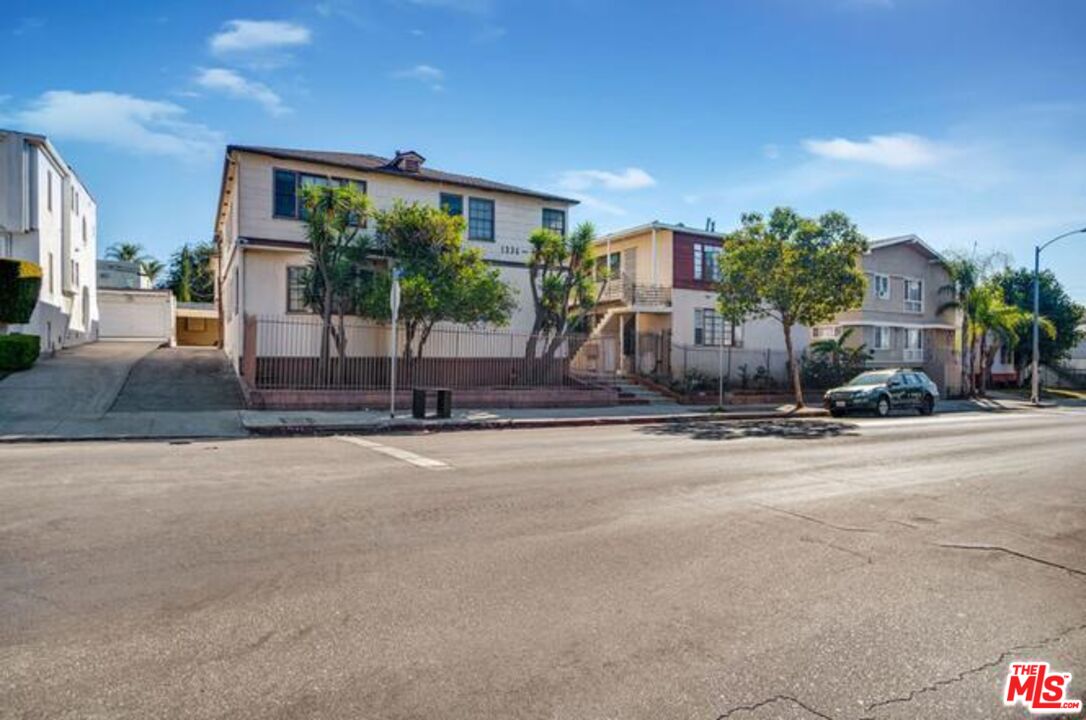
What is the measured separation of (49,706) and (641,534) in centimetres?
456

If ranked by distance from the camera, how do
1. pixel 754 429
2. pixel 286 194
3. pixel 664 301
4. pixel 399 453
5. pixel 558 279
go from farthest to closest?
pixel 664 301 → pixel 558 279 → pixel 286 194 → pixel 754 429 → pixel 399 453

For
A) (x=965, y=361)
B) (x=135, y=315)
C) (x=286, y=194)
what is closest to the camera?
(x=286, y=194)

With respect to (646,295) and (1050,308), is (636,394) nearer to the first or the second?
(646,295)

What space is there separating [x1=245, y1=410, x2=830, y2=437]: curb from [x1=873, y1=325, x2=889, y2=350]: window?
62.2 feet

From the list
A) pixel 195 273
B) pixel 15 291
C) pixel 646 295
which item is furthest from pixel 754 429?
pixel 195 273

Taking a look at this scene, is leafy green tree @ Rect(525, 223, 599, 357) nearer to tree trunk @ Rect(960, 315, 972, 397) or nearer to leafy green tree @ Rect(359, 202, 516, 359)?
leafy green tree @ Rect(359, 202, 516, 359)

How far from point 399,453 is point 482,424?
5373mm

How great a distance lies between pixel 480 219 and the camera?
25031 mm

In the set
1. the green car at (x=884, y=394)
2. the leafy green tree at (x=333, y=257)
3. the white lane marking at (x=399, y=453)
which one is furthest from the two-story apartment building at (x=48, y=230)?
the green car at (x=884, y=394)

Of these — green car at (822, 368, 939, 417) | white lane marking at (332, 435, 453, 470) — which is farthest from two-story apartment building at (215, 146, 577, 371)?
green car at (822, 368, 939, 417)

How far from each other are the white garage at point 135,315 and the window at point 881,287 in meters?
39.2

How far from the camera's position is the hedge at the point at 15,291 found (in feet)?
65.2

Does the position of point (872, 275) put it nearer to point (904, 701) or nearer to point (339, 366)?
point (339, 366)

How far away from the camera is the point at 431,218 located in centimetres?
1991
